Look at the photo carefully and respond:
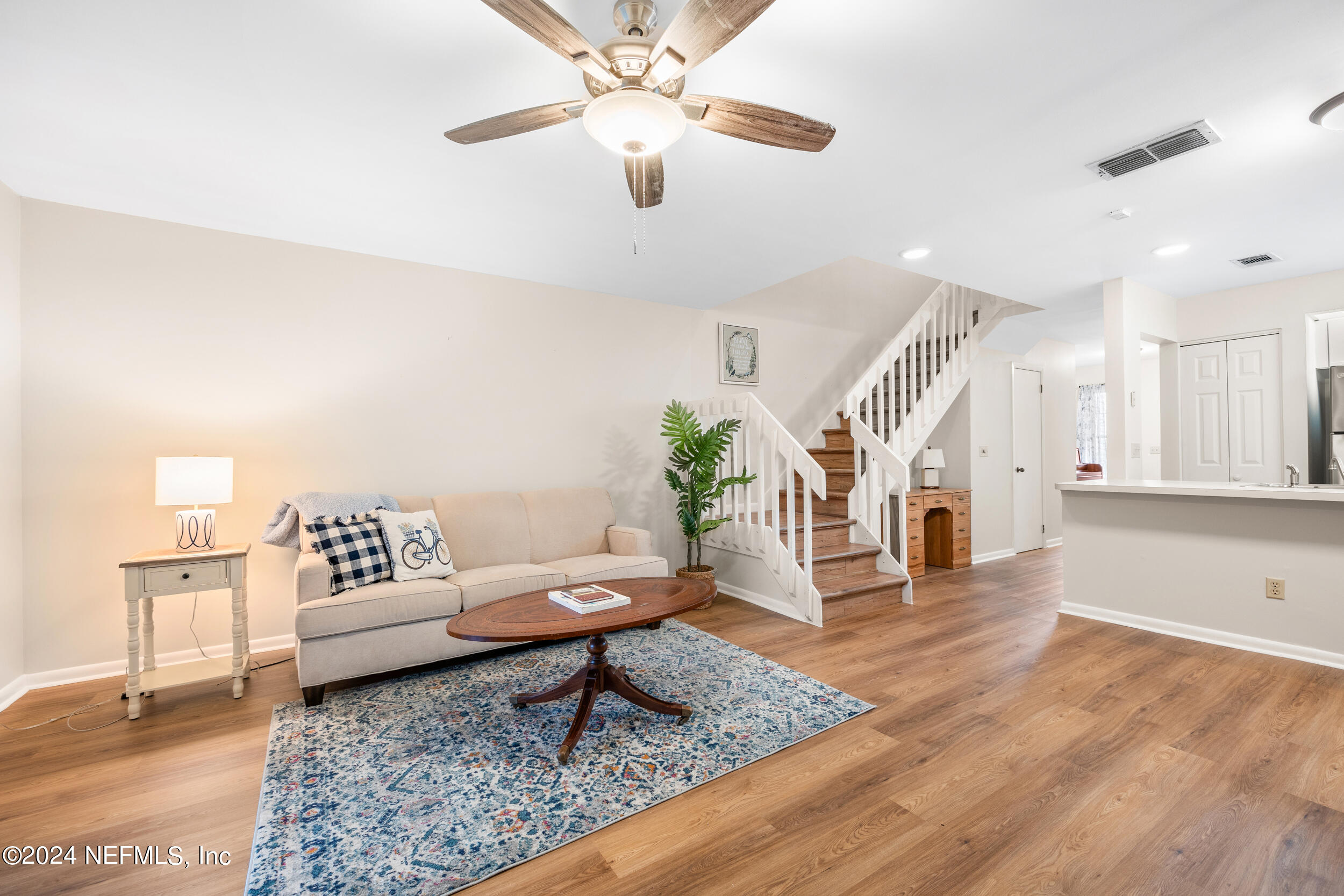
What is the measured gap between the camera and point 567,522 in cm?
393

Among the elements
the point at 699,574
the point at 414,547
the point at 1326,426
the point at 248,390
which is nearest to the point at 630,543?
the point at 699,574

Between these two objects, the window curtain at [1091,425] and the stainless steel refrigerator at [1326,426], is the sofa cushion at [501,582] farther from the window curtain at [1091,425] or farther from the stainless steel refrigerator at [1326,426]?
the window curtain at [1091,425]

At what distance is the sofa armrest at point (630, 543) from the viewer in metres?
3.77

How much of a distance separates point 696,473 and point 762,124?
2.69 m

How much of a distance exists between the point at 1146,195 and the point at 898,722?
2.81 meters

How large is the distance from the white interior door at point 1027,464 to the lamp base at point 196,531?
21.8 ft

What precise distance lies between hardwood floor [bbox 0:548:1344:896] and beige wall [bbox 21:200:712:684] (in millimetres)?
611

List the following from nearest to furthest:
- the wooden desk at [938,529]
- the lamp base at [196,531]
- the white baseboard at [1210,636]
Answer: the lamp base at [196,531] < the white baseboard at [1210,636] < the wooden desk at [938,529]

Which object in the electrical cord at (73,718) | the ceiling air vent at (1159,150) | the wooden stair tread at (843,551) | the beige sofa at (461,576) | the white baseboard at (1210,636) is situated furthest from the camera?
the wooden stair tread at (843,551)

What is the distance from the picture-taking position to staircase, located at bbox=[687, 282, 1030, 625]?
3.86 m

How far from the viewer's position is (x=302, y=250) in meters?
3.35

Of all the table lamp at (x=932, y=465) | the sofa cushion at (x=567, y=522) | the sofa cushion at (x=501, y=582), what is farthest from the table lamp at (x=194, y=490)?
the table lamp at (x=932, y=465)

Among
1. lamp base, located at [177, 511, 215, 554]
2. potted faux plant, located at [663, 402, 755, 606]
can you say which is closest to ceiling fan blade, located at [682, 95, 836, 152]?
potted faux plant, located at [663, 402, 755, 606]

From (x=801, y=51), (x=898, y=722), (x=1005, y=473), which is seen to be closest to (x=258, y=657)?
(x=898, y=722)
